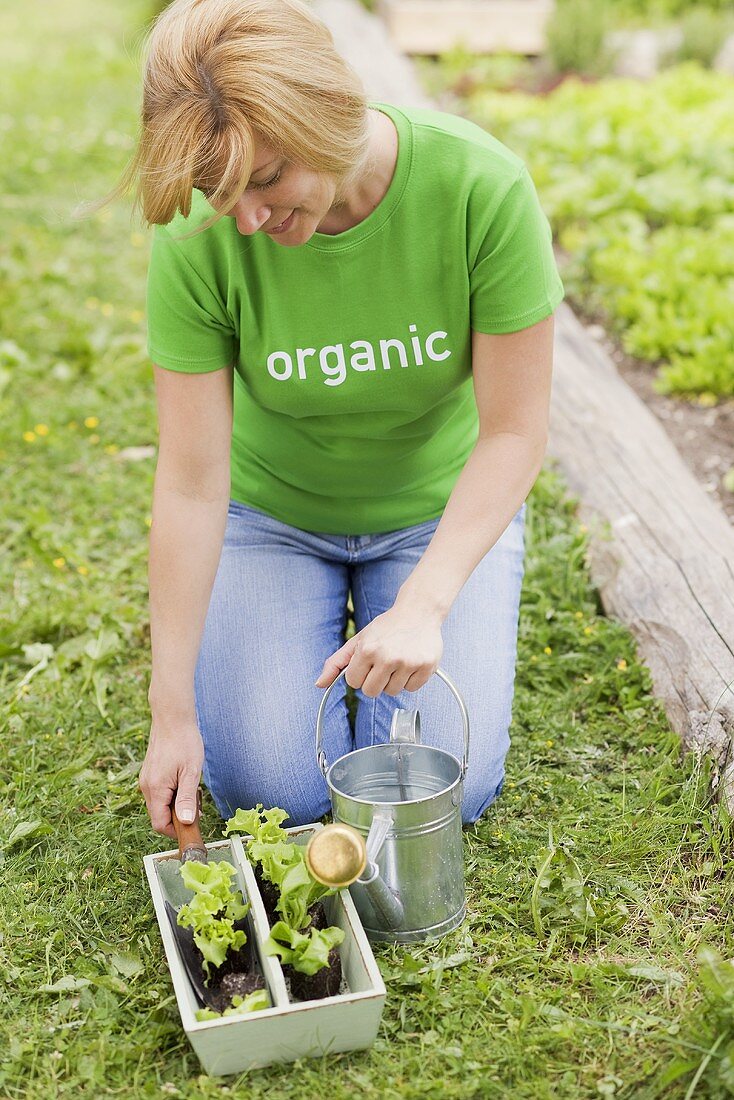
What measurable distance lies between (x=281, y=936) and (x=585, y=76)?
6697 mm

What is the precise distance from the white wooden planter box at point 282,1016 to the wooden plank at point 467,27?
7.26 metres

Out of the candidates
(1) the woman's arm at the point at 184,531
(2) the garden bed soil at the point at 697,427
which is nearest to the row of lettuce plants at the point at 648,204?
(2) the garden bed soil at the point at 697,427

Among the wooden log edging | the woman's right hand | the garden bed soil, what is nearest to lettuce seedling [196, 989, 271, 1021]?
the woman's right hand

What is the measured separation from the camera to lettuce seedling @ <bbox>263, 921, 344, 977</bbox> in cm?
169

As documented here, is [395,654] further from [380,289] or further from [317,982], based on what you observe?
[380,289]

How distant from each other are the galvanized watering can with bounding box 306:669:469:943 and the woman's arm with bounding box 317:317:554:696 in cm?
12

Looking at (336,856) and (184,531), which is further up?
(184,531)

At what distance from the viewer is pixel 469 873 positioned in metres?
2.10

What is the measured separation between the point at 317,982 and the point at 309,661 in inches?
27.3

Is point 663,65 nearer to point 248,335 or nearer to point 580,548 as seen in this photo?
point 580,548

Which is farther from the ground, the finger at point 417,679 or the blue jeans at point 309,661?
the finger at point 417,679

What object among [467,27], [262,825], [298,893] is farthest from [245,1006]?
[467,27]

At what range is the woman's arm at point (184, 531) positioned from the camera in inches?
81.2

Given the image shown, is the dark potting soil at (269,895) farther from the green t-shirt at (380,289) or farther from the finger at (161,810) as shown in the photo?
the green t-shirt at (380,289)
